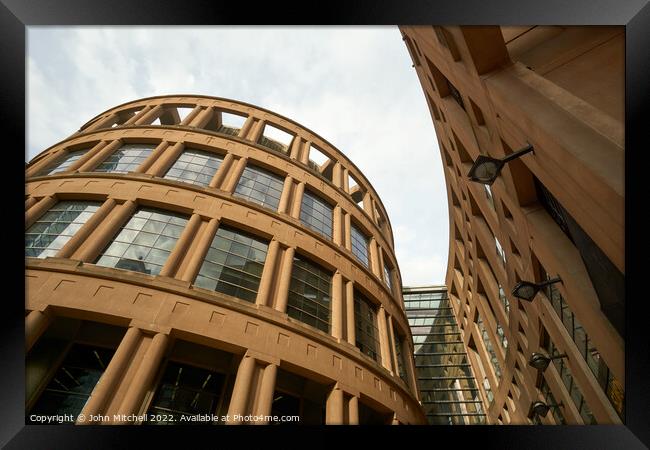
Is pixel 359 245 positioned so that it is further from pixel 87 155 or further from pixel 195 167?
pixel 87 155

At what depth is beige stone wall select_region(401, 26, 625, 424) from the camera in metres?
4.61

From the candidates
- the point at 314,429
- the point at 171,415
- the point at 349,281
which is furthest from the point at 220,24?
the point at 349,281

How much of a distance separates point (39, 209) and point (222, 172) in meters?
6.06

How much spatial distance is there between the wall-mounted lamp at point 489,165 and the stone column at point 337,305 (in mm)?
6725

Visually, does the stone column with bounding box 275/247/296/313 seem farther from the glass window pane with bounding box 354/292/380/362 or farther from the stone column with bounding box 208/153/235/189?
the stone column with bounding box 208/153/235/189

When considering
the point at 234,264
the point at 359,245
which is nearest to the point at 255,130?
the point at 359,245

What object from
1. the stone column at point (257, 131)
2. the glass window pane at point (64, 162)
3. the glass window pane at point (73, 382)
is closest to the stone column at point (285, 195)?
the stone column at point (257, 131)

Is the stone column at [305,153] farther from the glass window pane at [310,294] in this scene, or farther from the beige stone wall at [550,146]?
the beige stone wall at [550,146]

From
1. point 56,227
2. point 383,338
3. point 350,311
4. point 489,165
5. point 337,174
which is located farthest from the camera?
point 337,174

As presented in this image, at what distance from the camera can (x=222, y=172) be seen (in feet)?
46.3

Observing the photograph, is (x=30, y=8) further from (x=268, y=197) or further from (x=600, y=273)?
(x=268, y=197)

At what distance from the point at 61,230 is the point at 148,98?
477 inches

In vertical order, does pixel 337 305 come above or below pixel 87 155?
below

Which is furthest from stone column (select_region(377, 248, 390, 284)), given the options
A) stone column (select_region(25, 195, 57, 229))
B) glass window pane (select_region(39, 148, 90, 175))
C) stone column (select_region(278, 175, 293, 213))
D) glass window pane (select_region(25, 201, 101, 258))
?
glass window pane (select_region(39, 148, 90, 175))
